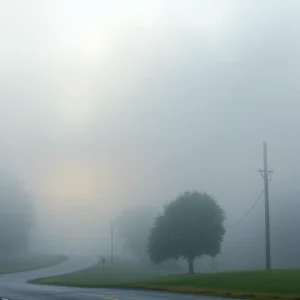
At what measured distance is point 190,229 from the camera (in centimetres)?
7450

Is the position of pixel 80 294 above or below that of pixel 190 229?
below

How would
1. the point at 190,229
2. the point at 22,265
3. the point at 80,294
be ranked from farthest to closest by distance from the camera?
1. the point at 22,265
2. the point at 190,229
3. the point at 80,294

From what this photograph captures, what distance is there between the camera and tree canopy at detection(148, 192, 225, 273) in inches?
2929

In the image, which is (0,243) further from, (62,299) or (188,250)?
(62,299)

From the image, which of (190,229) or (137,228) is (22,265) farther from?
(190,229)

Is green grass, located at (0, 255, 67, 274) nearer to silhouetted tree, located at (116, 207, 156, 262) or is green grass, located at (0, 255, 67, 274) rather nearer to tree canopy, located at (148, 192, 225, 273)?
silhouetted tree, located at (116, 207, 156, 262)

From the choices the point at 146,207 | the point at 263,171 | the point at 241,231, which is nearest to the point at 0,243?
the point at 146,207

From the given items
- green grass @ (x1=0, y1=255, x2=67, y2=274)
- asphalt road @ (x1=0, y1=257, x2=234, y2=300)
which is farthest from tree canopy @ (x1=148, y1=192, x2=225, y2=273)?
asphalt road @ (x1=0, y1=257, x2=234, y2=300)

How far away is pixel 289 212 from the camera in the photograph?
9944 cm

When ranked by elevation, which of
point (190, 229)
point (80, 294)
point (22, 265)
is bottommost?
point (22, 265)

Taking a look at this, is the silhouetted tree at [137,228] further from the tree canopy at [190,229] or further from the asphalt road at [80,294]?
the asphalt road at [80,294]

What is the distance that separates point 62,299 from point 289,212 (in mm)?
73265

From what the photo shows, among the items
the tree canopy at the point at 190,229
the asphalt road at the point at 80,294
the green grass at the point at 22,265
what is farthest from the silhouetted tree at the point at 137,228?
the asphalt road at the point at 80,294

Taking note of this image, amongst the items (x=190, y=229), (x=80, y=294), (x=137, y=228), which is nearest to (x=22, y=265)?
(x=137, y=228)
